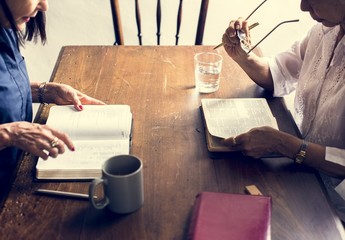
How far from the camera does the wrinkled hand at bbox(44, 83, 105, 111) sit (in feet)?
3.70

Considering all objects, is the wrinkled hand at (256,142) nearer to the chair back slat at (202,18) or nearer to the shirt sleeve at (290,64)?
the shirt sleeve at (290,64)

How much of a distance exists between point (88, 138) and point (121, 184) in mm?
274

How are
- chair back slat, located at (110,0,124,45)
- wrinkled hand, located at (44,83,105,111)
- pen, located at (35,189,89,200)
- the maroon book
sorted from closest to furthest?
the maroon book
pen, located at (35,189,89,200)
wrinkled hand, located at (44,83,105,111)
chair back slat, located at (110,0,124,45)

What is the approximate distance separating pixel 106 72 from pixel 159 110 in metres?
0.30

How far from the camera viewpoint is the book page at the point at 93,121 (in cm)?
99

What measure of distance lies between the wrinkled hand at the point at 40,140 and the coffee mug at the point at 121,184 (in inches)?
6.6

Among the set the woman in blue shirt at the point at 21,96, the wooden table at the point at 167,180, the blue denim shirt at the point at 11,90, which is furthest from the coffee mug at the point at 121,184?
the blue denim shirt at the point at 11,90

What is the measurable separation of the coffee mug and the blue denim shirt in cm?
39

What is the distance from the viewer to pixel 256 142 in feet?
3.18

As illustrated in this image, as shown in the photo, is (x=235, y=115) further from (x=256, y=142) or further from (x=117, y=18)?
(x=117, y=18)

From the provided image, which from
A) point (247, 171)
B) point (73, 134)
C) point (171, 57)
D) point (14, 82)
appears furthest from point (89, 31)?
point (247, 171)

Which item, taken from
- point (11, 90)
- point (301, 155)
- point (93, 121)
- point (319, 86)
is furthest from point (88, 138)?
point (319, 86)

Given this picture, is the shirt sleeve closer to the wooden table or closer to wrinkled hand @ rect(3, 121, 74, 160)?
the wooden table

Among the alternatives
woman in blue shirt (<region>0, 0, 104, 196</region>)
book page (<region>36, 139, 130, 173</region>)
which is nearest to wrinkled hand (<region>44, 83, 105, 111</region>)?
woman in blue shirt (<region>0, 0, 104, 196</region>)
